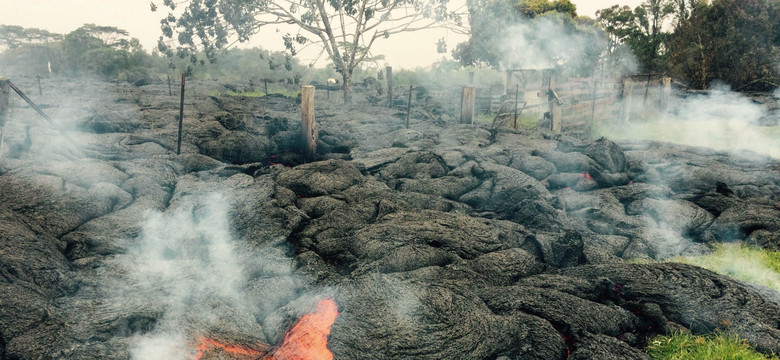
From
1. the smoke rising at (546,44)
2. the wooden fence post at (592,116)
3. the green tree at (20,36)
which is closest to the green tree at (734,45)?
the smoke rising at (546,44)

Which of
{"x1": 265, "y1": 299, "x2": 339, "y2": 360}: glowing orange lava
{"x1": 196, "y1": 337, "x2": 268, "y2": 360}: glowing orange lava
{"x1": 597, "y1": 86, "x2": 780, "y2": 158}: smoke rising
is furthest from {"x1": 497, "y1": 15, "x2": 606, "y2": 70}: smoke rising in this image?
{"x1": 196, "y1": 337, "x2": 268, "y2": 360}: glowing orange lava

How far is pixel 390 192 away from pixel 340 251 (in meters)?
2.43

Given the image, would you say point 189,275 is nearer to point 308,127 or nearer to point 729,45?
point 308,127

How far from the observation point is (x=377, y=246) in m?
7.36

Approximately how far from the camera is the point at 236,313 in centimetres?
612

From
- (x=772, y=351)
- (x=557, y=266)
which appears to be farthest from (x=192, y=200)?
(x=772, y=351)

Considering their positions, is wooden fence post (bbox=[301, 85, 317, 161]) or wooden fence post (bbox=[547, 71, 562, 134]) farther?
wooden fence post (bbox=[547, 71, 562, 134])

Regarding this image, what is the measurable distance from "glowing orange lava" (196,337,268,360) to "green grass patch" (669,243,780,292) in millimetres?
6279

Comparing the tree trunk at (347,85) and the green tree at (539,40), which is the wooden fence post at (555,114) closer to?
the tree trunk at (347,85)

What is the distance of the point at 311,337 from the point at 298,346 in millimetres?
188

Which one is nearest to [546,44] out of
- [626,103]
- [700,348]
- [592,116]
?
[626,103]

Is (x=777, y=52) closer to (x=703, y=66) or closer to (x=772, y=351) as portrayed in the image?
(x=703, y=66)

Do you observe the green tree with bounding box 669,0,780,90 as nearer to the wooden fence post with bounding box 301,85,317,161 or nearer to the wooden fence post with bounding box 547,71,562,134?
the wooden fence post with bounding box 547,71,562,134

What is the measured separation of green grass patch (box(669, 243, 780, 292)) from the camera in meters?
7.59
